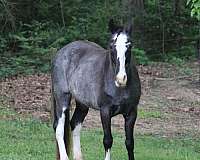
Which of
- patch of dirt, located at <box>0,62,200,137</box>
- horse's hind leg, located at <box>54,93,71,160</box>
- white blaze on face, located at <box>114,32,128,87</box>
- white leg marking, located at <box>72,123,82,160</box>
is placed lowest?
patch of dirt, located at <box>0,62,200,137</box>

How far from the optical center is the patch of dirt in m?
12.9

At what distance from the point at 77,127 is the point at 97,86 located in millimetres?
1251

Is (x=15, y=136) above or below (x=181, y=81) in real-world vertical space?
above

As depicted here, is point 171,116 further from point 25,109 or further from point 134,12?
point 134,12

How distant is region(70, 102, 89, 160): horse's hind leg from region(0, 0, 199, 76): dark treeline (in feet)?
36.1

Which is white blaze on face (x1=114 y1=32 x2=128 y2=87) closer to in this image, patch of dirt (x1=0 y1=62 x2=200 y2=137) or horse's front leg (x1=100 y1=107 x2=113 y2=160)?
horse's front leg (x1=100 y1=107 x2=113 y2=160)

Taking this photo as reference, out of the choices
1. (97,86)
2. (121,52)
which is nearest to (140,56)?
(97,86)

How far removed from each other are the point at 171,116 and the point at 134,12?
31.2ft

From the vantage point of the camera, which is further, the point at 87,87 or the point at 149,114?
the point at 149,114

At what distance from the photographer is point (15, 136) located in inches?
418

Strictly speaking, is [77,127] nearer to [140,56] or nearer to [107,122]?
[107,122]

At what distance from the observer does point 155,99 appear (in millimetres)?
15688

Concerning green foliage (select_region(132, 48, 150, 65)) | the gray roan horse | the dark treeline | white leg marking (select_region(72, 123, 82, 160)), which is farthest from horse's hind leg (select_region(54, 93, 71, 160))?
green foliage (select_region(132, 48, 150, 65))

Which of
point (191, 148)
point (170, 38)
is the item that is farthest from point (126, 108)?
point (170, 38)
